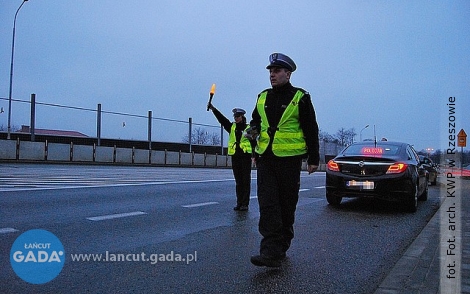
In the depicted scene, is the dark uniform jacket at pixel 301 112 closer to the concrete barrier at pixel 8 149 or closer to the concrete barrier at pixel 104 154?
the concrete barrier at pixel 8 149

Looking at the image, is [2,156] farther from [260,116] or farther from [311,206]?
[260,116]

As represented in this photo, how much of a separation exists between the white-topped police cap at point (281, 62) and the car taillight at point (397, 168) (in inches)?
170

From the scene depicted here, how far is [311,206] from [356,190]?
3.66ft

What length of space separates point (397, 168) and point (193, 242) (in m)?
4.47

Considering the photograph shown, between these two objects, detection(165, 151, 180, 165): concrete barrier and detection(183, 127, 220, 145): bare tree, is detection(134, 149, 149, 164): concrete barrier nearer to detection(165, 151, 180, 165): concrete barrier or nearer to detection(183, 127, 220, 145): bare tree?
detection(165, 151, 180, 165): concrete barrier

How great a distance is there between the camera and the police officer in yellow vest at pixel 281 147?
4062mm

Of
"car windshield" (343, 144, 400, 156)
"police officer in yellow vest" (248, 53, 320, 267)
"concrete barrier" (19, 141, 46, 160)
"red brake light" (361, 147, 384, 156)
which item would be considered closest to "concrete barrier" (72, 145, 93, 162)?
"concrete barrier" (19, 141, 46, 160)

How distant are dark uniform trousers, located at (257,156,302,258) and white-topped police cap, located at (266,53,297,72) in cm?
86

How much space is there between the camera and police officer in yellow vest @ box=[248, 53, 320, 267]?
13.3 ft

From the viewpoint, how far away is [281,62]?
4.17m

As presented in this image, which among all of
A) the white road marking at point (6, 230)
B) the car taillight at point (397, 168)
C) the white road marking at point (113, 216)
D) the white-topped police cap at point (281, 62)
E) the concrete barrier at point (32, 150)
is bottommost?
the white road marking at point (113, 216)

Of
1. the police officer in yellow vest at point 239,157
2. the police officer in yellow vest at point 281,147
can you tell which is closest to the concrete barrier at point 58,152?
the police officer in yellow vest at point 239,157

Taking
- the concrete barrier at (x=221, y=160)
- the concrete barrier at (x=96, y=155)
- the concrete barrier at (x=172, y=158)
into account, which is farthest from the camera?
the concrete barrier at (x=221, y=160)

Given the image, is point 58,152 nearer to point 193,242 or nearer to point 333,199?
point 333,199
